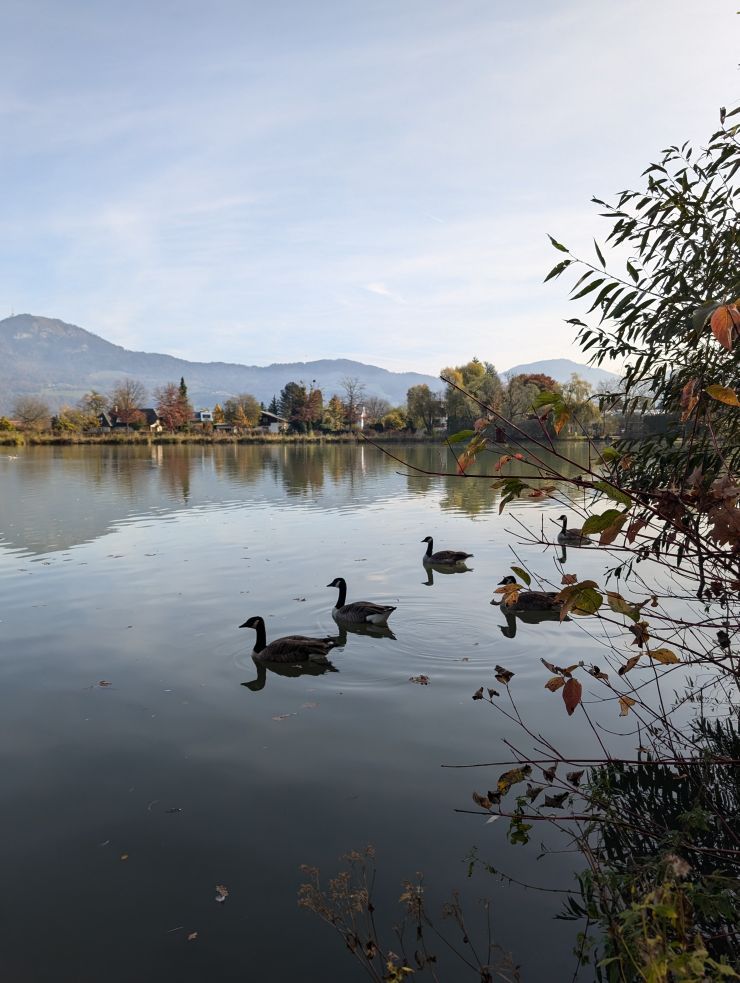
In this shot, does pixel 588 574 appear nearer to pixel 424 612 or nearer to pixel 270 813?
pixel 424 612

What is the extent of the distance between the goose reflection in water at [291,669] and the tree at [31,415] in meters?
114

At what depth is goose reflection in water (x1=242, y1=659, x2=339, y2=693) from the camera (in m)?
11.2

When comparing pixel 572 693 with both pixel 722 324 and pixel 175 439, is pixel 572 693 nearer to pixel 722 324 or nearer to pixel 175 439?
pixel 722 324

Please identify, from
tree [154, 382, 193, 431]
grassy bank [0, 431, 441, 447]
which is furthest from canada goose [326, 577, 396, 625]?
tree [154, 382, 193, 431]

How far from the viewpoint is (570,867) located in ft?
20.0

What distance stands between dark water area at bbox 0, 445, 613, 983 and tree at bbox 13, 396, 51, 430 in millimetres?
106398

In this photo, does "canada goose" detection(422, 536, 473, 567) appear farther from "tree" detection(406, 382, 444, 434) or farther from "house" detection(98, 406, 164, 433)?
"house" detection(98, 406, 164, 433)

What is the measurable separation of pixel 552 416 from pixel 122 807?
20.8 feet

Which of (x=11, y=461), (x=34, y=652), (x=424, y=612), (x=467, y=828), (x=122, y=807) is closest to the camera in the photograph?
(x=467, y=828)

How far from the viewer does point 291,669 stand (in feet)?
37.4

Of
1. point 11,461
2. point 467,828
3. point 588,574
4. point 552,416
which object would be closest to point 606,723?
point 467,828

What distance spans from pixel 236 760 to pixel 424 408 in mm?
115921

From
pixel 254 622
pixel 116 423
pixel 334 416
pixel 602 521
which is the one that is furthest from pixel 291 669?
pixel 116 423

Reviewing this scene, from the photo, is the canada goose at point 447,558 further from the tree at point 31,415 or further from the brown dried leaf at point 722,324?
the tree at point 31,415
